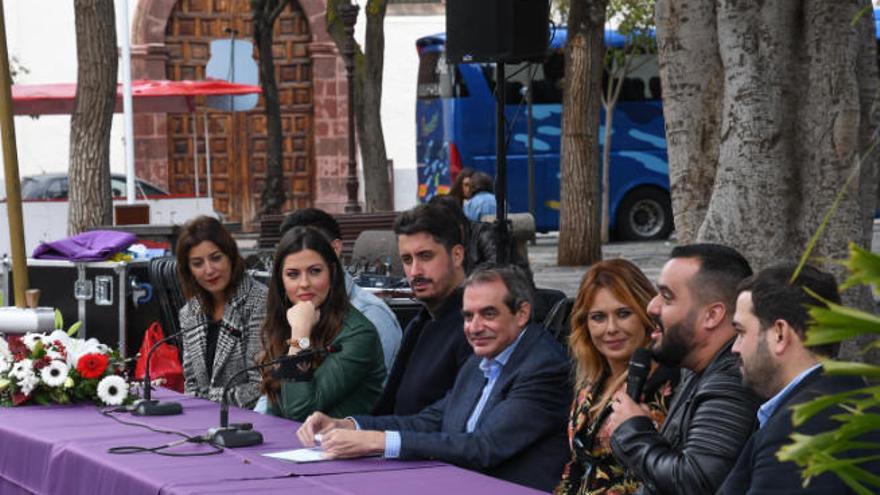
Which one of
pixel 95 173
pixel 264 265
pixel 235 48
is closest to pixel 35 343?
pixel 264 265

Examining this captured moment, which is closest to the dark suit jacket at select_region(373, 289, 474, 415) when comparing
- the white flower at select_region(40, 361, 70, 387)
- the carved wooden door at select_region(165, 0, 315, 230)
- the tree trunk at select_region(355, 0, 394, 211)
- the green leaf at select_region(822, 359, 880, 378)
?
the white flower at select_region(40, 361, 70, 387)

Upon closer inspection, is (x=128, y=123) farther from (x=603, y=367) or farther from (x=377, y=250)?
(x=603, y=367)

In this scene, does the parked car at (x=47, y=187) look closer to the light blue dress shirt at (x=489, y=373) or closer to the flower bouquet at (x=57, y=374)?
the flower bouquet at (x=57, y=374)

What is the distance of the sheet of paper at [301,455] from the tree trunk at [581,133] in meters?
15.8

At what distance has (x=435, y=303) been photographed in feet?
22.3

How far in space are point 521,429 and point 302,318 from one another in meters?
1.41

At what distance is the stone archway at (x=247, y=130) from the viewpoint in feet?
118

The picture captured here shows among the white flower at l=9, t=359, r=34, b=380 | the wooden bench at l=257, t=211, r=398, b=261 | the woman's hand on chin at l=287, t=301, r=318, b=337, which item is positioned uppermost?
the woman's hand on chin at l=287, t=301, r=318, b=337

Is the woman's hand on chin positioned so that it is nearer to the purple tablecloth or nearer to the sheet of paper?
the purple tablecloth

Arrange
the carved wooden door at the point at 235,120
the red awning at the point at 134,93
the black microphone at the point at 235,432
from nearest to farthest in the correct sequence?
1. the black microphone at the point at 235,432
2. the red awning at the point at 134,93
3. the carved wooden door at the point at 235,120

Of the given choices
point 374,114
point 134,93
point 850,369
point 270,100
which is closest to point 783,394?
point 850,369

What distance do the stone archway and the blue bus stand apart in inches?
287

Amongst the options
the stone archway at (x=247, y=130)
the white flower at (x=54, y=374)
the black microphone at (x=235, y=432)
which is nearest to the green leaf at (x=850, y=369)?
the black microphone at (x=235, y=432)

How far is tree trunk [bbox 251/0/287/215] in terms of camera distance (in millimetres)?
30000
